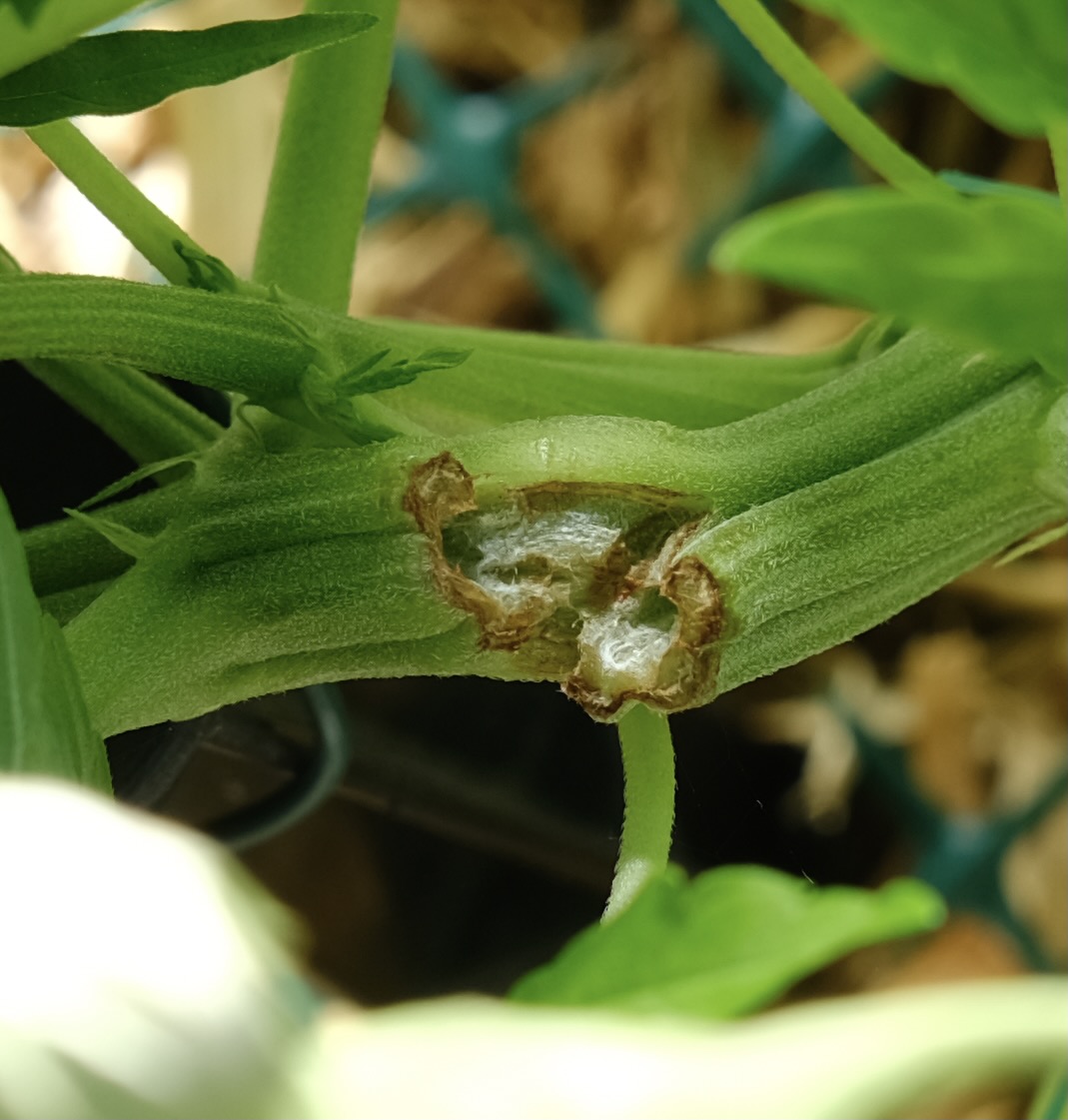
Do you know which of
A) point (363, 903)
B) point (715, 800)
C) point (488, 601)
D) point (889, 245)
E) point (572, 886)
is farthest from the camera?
point (363, 903)

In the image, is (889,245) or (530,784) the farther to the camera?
(530,784)

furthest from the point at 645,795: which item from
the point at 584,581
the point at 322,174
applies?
the point at 322,174

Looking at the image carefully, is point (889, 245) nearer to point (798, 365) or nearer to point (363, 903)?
point (798, 365)

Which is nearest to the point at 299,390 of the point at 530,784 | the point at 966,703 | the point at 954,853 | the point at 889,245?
the point at 889,245

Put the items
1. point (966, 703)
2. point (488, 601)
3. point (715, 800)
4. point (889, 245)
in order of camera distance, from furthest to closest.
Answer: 1. point (966, 703)
2. point (715, 800)
3. point (488, 601)
4. point (889, 245)

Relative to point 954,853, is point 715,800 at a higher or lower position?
lower

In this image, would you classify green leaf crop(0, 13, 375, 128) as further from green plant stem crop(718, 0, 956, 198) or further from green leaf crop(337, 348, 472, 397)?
green plant stem crop(718, 0, 956, 198)

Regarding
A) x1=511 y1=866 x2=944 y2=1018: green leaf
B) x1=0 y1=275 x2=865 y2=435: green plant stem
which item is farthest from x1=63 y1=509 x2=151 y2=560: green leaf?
x1=511 y1=866 x2=944 y2=1018: green leaf
